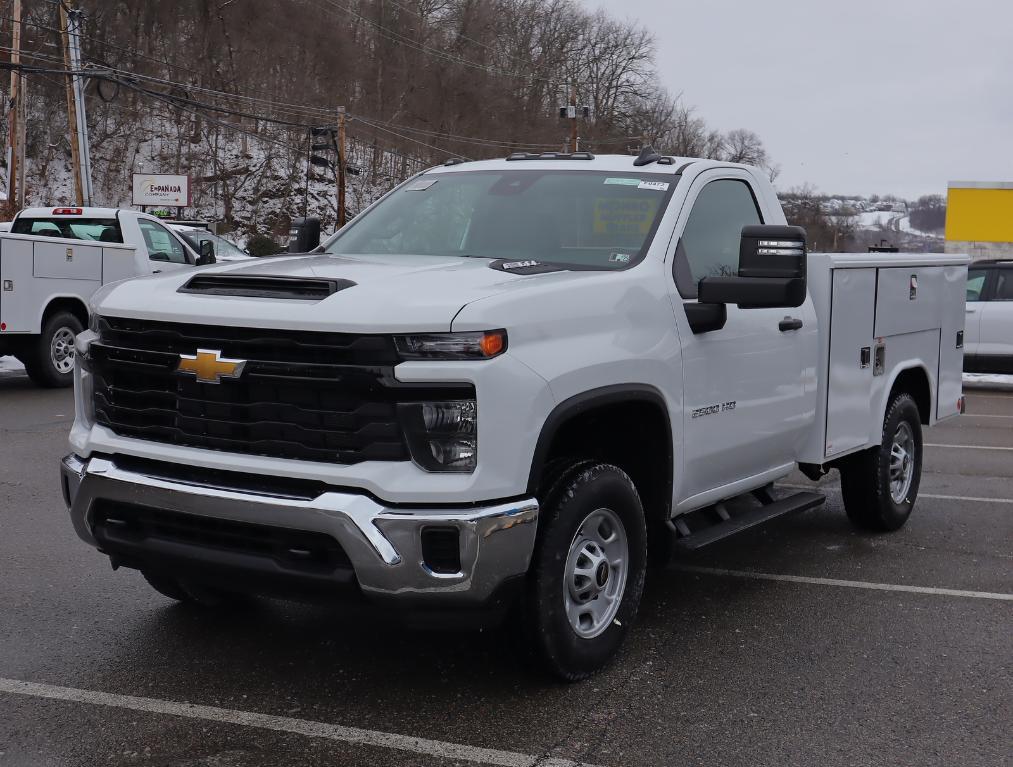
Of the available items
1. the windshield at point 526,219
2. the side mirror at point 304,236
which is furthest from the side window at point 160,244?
the windshield at point 526,219

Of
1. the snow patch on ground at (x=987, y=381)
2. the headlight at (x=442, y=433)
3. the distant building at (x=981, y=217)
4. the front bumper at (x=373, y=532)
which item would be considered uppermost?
the distant building at (x=981, y=217)

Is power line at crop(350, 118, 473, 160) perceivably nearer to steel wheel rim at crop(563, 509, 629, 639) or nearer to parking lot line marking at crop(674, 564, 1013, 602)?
parking lot line marking at crop(674, 564, 1013, 602)

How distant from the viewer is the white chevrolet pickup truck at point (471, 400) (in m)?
3.75

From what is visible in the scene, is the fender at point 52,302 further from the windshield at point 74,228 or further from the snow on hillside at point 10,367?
the snow on hillside at point 10,367

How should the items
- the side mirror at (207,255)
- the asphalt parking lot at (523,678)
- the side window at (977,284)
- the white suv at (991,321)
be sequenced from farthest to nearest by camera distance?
the side window at (977,284)
the white suv at (991,321)
the side mirror at (207,255)
the asphalt parking lot at (523,678)

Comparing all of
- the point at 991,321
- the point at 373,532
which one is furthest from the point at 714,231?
the point at 991,321

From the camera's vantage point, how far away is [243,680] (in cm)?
442

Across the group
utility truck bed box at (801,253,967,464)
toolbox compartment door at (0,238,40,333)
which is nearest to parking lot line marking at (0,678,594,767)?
utility truck bed box at (801,253,967,464)

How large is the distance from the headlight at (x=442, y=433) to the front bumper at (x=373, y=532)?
16 centimetres

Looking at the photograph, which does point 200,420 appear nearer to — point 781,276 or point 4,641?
point 4,641

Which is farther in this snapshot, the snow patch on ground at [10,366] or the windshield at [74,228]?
the snow patch on ground at [10,366]

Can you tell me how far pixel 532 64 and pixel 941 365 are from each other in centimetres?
6393

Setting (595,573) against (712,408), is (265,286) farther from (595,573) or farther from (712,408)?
(712,408)

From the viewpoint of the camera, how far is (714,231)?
17.9 feet
